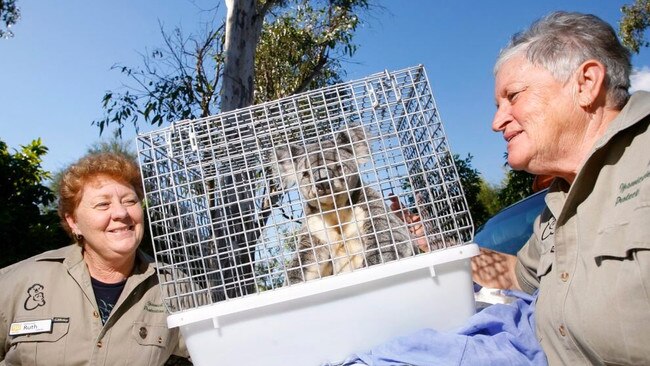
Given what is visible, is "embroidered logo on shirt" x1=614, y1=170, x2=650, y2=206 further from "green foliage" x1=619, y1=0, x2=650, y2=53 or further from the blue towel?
"green foliage" x1=619, y1=0, x2=650, y2=53

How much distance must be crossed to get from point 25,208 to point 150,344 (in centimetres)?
448

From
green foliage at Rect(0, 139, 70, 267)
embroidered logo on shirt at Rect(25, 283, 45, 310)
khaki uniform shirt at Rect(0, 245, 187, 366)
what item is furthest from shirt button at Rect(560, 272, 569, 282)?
green foliage at Rect(0, 139, 70, 267)

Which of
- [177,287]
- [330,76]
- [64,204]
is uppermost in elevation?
[330,76]

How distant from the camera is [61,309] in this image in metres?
1.85

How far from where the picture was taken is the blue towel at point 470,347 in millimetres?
1117

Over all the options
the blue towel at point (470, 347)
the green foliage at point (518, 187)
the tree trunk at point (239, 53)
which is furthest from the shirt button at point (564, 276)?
the green foliage at point (518, 187)

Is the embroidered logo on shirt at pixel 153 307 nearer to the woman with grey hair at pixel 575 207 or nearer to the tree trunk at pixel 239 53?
the woman with grey hair at pixel 575 207

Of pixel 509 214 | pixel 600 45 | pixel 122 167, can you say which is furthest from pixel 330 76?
pixel 600 45

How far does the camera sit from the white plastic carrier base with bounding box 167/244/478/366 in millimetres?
1170

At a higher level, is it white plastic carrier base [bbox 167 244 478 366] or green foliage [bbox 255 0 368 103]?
green foliage [bbox 255 0 368 103]

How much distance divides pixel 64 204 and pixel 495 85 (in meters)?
1.75

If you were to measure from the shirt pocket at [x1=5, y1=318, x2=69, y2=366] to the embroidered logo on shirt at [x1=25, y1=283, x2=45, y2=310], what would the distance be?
0.18 ft

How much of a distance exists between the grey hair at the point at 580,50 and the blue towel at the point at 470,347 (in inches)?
25.7

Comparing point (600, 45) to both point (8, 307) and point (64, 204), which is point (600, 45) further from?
point (8, 307)
